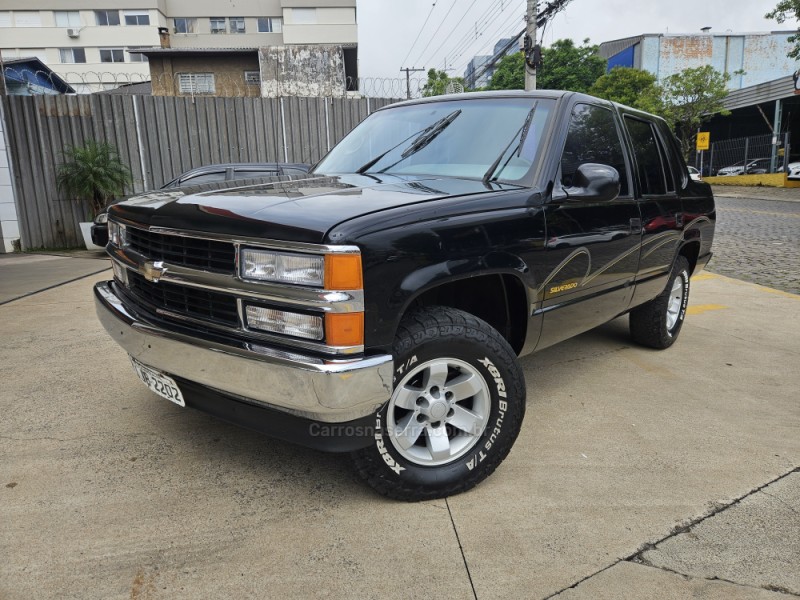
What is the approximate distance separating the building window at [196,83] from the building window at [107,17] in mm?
26548

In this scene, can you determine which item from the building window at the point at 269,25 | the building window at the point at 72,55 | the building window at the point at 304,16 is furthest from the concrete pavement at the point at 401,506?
the building window at the point at 72,55

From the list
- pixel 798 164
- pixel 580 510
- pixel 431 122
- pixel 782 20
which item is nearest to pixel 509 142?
pixel 431 122

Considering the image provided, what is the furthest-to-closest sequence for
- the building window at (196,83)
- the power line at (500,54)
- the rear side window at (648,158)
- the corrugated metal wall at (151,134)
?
the building window at (196,83)
the power line at (500,54)
the corrugated metal wall at (151,134)
the rear side window at (648,158)

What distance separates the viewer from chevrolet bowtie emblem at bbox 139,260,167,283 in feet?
8.03

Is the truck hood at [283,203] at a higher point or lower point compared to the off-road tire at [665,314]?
higher

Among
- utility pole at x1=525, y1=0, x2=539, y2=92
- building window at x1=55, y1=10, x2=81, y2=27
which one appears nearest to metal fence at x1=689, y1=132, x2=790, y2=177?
utility pole at x1=525, y1=0, x2=539, y2=92

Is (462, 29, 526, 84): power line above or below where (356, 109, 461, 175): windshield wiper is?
above

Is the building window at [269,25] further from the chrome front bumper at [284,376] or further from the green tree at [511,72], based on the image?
the chrome front bumper at [284,376]

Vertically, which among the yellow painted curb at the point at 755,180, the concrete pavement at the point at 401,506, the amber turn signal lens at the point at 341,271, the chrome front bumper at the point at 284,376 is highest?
the amber turn signal lens at the point at 341,271

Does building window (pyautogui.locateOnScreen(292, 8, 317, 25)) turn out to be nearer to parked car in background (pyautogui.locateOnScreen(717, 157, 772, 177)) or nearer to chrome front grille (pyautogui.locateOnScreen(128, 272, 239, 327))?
parked car in background (pyautogui.locateOnScreen(717, 157, 772, 177))

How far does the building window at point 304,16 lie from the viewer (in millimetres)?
47112

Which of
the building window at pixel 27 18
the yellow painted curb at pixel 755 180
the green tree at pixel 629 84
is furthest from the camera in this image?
the building window at pixel 27 18

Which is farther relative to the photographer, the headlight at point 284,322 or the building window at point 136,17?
the building window at point 136,17

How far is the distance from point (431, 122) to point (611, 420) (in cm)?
204
